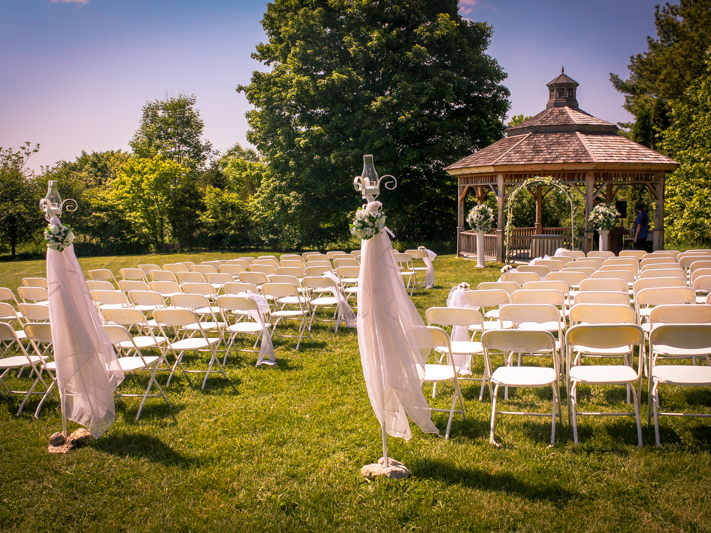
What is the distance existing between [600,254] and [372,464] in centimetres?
845

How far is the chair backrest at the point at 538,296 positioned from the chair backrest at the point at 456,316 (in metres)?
Answer: 1.04

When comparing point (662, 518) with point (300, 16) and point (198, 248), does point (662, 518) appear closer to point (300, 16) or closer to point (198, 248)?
point (300, 16)

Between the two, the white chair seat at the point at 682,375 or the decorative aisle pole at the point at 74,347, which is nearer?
the white chair seat at the point at 682,375

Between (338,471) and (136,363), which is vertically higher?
(136,363)

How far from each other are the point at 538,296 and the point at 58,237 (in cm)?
461

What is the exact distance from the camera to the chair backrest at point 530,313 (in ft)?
14.8

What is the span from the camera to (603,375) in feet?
13.0

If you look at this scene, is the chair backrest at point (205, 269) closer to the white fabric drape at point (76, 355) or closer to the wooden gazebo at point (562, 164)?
the white fabric drape at point (76, 355)

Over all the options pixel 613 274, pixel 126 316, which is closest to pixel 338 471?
pixel 126 316

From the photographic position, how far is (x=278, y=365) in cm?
613

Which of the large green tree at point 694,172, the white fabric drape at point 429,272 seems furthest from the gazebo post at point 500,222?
the large green tree at point 694,172

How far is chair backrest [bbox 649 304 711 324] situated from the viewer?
4.12 metres

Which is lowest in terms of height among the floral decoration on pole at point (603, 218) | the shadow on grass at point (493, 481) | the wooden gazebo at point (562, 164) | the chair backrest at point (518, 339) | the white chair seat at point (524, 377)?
the shadow on grass at point (493, 481)

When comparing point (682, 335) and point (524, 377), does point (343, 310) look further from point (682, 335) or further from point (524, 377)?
point (682, 335)
